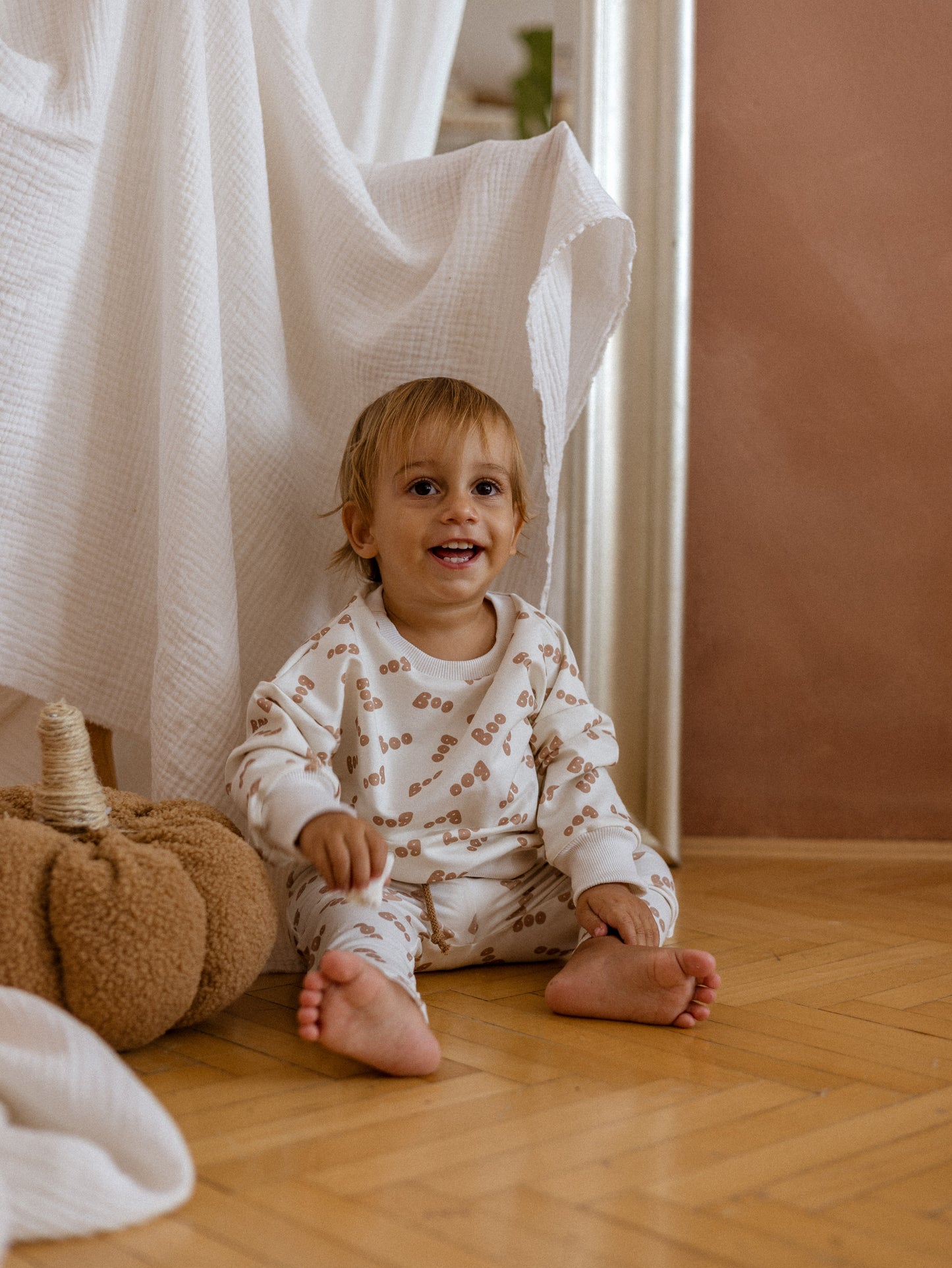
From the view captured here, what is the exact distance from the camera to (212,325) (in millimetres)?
1063

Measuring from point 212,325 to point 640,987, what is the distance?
1.96 feet

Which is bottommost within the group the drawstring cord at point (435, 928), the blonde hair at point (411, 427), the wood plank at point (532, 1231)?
the wood plank at point (532, 1231)

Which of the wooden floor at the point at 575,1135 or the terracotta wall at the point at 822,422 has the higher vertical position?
the terracotta wall at the point at 822,422

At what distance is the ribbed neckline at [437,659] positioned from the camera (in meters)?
1.07

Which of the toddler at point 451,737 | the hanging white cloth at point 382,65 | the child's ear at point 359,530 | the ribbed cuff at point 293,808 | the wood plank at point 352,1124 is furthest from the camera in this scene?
the hanging white cloth at point 382,65

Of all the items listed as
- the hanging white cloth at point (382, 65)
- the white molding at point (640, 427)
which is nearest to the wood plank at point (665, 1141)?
the white molding at point (640, 427)

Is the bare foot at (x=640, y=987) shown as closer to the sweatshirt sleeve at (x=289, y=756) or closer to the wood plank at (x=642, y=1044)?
the wood plank at (x=642, y=1044)

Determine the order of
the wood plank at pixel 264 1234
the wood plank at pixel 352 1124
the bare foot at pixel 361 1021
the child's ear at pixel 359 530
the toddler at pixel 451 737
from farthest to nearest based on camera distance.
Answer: the child's ear at pixel 359 530, the toddler at pixel 451 737, the bare foot at pixel 361 1021, the wood plank at pixel 352 1124, the wood plank at pixel 264 1234

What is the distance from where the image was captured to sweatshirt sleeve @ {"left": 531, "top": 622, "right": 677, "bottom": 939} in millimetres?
1027

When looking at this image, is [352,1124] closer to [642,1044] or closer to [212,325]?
[642,1044]

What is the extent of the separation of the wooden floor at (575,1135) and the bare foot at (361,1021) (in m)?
0.02

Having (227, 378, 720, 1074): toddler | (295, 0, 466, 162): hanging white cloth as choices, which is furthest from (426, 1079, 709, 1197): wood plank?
(295, 0, 466, 162): hanging white cloth

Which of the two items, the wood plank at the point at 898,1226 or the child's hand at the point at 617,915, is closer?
the wood plank at the point at 898,1226

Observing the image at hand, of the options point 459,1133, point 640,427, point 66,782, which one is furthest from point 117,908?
point 640,427
